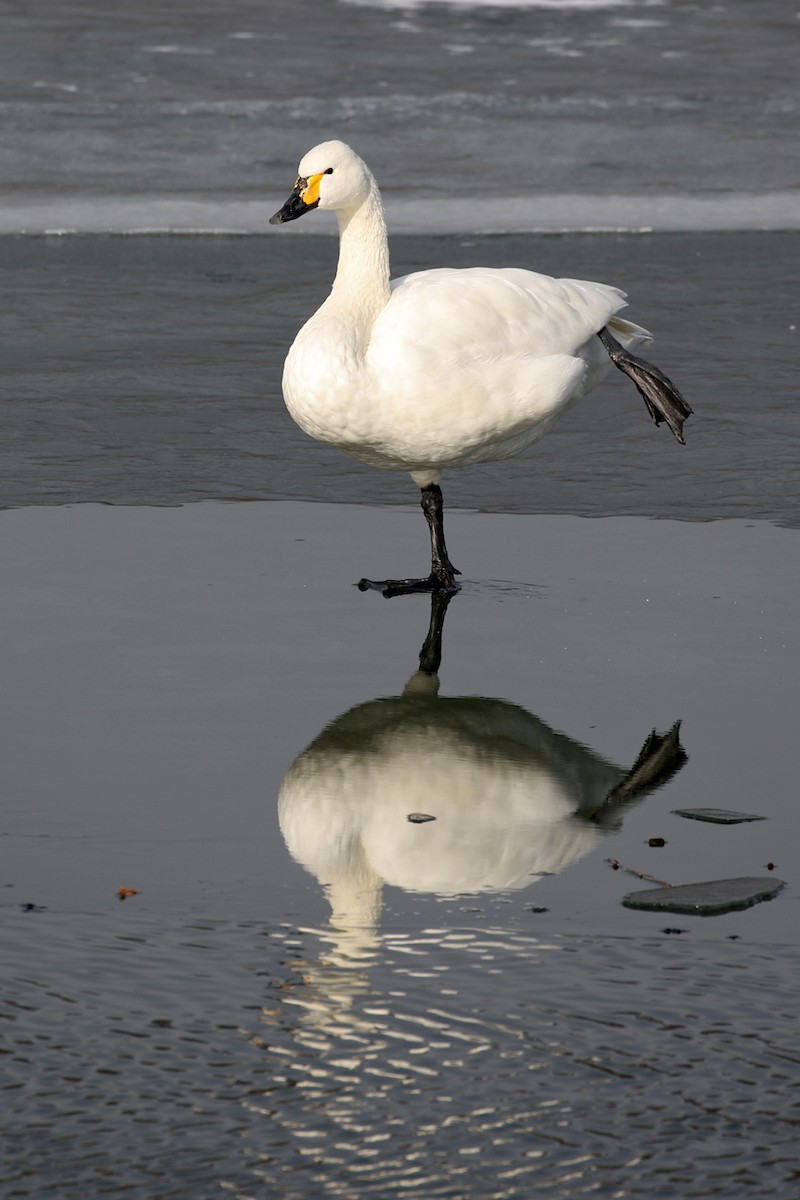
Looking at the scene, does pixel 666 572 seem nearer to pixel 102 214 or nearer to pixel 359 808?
pixel 359 808

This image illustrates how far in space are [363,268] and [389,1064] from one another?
4.23 metres

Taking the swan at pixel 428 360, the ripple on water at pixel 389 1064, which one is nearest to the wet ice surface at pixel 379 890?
the ripple on water at pixel 389 1064

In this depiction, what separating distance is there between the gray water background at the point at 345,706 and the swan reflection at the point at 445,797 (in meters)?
0.07

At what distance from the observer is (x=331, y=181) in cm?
697

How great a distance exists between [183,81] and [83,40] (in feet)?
8.20

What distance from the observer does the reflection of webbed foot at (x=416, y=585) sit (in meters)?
6.39

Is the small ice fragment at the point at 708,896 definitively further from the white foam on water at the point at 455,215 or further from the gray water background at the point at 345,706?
the white foam on water at the point at 455,215

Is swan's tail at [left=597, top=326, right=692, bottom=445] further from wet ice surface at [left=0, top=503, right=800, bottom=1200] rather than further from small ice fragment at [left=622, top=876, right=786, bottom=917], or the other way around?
small ice fragment at [left=622, top=876, right=786, bottom=917]

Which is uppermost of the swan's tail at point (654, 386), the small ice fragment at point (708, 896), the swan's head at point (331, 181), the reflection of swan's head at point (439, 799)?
the swan's head at point (331, 181)

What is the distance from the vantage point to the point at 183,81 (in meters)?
18.0

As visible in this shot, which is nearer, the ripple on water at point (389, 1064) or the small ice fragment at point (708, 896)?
the ripple on water at point (389, 1064)

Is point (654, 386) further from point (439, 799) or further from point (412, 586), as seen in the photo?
point (439, 799)

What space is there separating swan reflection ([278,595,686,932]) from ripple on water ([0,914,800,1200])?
32 centimetres

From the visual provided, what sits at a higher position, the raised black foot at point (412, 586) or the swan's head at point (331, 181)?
the swan's head at point (331, 181)
